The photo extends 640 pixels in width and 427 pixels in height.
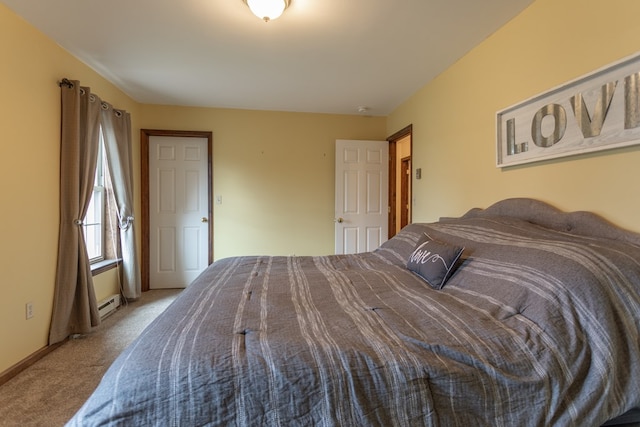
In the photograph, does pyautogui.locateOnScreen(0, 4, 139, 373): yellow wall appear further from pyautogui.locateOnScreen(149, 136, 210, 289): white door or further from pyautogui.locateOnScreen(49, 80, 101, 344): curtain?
pyautogui.locateOnScreen(149, 136, 210, 289): white door

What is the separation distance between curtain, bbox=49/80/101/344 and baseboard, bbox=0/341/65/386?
0.18 feet

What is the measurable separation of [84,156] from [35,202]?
1.77ft

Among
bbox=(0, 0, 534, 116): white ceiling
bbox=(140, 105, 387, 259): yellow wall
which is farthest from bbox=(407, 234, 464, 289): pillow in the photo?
bbox=(140, 105, 387, 259): yellow wall

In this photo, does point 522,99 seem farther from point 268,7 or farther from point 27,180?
point 27,180

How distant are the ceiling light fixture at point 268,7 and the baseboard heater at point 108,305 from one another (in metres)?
2.85

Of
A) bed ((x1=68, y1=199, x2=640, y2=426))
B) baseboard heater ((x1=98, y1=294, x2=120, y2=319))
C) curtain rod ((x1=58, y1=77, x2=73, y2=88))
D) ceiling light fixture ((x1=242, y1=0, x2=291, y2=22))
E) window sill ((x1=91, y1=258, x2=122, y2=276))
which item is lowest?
baseboard heater ((x1=98, y1=294, x2=120, y2=319))

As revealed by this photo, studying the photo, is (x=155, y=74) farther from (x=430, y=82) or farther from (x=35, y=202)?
(x=430, y=82)

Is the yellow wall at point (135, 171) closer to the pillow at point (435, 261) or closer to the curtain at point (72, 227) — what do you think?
the curtain at point (72, 227)

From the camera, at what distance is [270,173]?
4.02 meters

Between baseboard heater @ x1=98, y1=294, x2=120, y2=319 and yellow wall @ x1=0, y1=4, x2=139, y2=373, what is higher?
yellow wall @ x1=0, y1=4, x2=139, y2=373

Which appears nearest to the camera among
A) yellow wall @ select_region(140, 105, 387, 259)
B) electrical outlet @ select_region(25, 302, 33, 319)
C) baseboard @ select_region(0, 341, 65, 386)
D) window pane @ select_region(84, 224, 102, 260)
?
baseboard @ select_region(0, 341, 65, 386)

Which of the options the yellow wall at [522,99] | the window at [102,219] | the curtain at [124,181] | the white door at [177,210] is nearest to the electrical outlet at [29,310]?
the window at [102,219]

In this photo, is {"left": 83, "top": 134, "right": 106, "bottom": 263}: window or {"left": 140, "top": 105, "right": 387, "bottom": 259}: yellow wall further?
{"left": 140, "top": 105, "right": 387, "bottom": 259}: yellow wall

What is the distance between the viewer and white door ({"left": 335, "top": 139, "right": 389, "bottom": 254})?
4055mm
